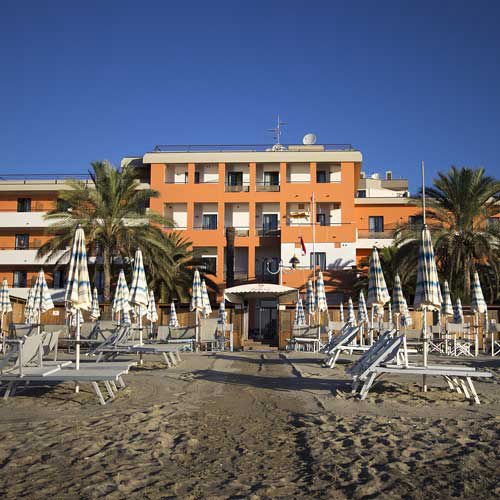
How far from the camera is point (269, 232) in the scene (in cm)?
4378

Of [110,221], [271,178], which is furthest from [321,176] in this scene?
[110,221]

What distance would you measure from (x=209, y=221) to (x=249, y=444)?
38837 mm

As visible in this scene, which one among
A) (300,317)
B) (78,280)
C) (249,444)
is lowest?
(249,444)

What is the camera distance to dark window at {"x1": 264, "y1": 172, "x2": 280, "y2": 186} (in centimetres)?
4475

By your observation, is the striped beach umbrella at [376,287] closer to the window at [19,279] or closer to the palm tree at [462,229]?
the palm tree at [462,229]

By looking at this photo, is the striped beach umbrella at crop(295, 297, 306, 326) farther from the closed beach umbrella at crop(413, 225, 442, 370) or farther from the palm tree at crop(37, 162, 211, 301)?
the closed beach umbrella at crop(413, 225, 442, 370)

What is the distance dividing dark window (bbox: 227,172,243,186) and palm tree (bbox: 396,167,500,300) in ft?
52.7

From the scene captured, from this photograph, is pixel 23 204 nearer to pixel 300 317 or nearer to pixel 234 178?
pixel 234 178

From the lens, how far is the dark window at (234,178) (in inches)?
1769

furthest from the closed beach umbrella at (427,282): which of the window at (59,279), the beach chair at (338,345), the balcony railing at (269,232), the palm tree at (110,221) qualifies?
the window at (59,279)

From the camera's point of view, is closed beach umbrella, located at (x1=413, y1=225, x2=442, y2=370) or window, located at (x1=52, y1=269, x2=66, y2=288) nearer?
closed beach umbrella, located at (x1=413, y1=225, x2=442, y2=370)

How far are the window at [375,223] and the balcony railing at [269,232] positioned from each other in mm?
7036

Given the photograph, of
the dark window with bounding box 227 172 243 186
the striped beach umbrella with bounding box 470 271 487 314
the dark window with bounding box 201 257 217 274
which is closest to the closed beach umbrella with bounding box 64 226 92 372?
the striped beach umbrella with bounding box 470 271 487 314

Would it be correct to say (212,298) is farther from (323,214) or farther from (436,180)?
(436,180)
